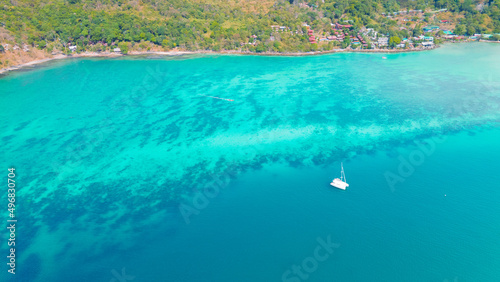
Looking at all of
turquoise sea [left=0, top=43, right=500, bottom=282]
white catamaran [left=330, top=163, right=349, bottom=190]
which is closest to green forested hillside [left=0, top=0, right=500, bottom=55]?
turquoise sea [left=0, top=43, right=500, bottom=282]

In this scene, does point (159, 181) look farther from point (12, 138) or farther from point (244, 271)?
point (12, 138)

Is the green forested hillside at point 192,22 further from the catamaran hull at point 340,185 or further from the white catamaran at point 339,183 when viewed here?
the catamaran hull at point 340,185

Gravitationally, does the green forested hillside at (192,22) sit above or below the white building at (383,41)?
above

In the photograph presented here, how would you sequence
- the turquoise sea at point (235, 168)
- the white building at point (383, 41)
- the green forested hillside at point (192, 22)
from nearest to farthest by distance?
1. the turquoise sea at point (235, 168)
2. the green forested hillside at point (192, 22)
3. the white building at point (383, 41)

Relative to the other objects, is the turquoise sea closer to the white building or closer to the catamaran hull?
the catamaran hull

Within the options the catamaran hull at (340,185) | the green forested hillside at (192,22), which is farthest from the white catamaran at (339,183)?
the green forested hillside at (192,22)

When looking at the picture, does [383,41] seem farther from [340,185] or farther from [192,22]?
[340,185]
